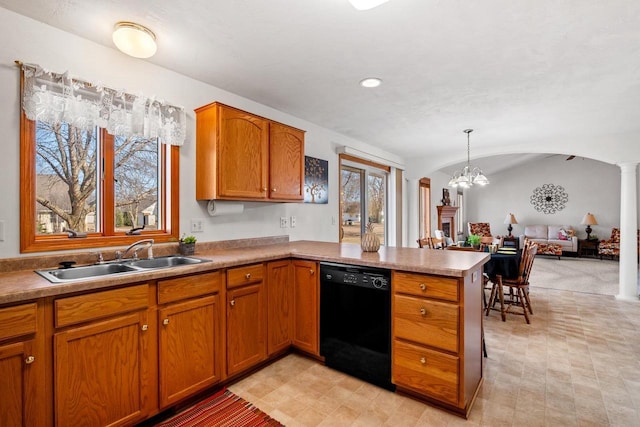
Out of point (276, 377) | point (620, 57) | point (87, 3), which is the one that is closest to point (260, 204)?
point (276, 377)

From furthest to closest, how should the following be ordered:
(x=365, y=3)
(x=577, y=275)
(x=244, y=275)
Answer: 1. (x=577, y=275)
2. (x=244, y=275)
3. (x=365, y=3)

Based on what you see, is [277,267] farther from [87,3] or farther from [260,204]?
[87,3]

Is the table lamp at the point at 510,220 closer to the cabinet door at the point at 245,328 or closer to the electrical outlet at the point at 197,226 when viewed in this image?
the cabinet door at the point at 245,328

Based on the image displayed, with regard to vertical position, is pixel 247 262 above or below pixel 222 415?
above

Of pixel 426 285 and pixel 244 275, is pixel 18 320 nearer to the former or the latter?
pixel 244 275

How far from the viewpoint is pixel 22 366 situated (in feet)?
4.34

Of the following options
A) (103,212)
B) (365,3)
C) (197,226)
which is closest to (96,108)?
(103,212)

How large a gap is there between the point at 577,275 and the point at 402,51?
6345 mm

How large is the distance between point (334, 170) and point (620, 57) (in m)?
2.77

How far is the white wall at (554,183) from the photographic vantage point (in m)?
8.64

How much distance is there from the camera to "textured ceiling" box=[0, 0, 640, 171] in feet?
5.63

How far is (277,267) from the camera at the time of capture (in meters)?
2.48

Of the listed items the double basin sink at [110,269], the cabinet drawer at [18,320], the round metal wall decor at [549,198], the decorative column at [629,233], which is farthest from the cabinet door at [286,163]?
the round metal wall decor at [549,198]

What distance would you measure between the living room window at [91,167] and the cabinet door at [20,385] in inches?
27.6
